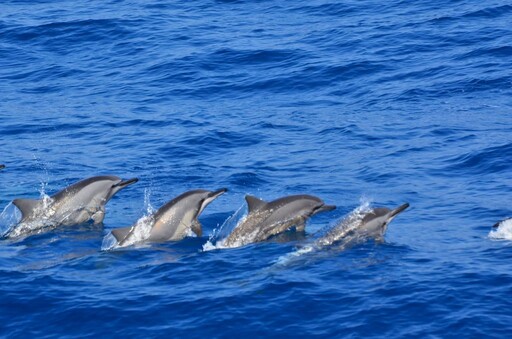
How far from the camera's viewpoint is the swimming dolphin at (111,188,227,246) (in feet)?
66.3


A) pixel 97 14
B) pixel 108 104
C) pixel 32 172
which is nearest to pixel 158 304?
pixel 32 172

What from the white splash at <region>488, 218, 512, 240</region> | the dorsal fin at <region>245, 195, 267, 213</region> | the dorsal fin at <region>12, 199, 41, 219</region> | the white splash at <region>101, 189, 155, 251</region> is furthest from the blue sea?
the dorsal fin at <region>245, 195, 267, 213</region>

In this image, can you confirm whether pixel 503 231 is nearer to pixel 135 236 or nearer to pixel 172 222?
pixel 172 222

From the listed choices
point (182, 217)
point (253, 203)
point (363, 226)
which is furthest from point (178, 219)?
point (363, 226)

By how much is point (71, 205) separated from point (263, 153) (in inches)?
240

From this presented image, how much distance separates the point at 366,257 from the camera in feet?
60.4

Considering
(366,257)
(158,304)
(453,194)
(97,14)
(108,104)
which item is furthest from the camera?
(97,14)

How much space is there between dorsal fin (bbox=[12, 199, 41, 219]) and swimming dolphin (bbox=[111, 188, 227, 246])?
2.29 m

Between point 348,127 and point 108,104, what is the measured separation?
7405mm

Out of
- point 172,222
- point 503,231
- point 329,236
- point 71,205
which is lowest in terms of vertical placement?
point 503,231

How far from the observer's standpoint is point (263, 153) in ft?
86.1

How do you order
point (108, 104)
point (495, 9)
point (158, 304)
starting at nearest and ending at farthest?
point (158, 304) → point (108, 104) → point (495, 9)

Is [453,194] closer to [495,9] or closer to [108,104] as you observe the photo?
[108,104]

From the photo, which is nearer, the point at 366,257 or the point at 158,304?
the point at 158,304
